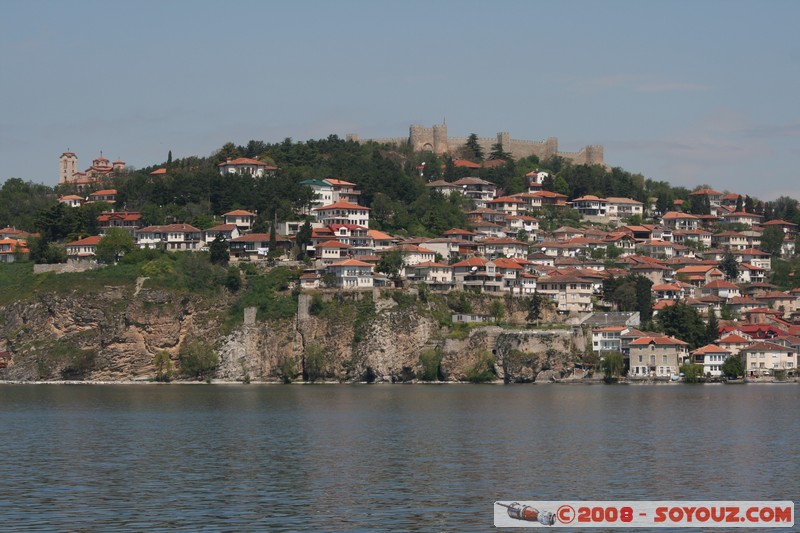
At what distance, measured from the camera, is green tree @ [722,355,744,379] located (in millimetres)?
89188

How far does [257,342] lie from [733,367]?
30.5 meters

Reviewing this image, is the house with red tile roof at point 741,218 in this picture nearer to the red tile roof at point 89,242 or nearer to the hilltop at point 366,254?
the hilltop at point 366,254

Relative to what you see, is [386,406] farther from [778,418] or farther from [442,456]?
[442,456]

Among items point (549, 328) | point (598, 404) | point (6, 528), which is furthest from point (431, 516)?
point (549, 328)

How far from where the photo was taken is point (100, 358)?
91.8 meters

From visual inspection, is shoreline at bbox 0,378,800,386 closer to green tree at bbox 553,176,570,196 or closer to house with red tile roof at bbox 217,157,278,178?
house with red tile roof at bbox 217,157,278,178

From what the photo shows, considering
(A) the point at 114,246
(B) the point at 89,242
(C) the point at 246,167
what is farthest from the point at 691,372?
(C) the point at 246,167

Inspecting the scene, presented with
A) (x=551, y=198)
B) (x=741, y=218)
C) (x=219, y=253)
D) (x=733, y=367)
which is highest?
(x=551, y=198)

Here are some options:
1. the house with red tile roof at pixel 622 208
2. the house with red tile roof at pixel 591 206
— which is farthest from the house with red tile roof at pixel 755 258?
the house with red tile roof at pixel 591 206

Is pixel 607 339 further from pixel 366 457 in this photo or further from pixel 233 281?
pixel 366 457

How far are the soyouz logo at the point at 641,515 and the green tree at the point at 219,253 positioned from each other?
67.3m

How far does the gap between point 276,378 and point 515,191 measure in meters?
48.2

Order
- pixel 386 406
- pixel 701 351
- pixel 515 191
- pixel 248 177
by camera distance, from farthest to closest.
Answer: pixel 515 191 → pixel 248 177 → pixel 701 351 → pixel 386 406

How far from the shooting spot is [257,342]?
9069 cm
